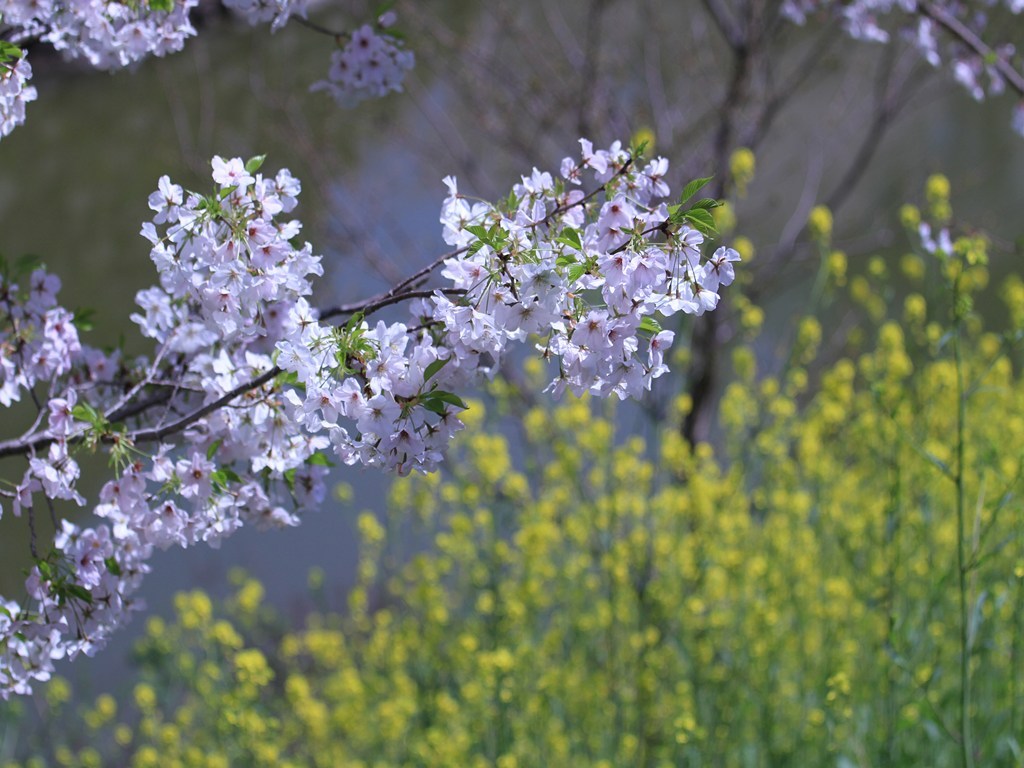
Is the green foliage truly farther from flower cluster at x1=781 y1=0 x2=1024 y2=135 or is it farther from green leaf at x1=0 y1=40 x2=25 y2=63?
green leaf at x1=0 y1=40 x2=25 y2=63

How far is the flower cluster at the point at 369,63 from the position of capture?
1.91m

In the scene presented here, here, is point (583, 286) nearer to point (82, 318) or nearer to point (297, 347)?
point (297, 347)

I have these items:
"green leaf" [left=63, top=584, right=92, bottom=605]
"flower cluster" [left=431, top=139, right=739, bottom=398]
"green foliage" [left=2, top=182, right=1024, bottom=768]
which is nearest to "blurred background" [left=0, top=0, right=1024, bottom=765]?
"green foliage" [left=2, top=182, right=1024, bottom=768]

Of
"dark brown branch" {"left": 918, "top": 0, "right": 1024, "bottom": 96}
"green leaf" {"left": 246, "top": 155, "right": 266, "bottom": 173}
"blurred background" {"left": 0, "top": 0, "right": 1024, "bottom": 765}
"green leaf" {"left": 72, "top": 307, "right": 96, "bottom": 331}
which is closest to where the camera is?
"green leaf" {"left": 246, "top": 155, "right": 266, "bottom": 173}

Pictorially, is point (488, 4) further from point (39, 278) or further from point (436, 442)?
point (436, 442)

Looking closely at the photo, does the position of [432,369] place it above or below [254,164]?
below

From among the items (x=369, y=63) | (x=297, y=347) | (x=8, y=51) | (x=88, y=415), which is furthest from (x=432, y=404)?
(x=369, y=63)

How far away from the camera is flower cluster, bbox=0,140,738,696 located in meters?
1.21

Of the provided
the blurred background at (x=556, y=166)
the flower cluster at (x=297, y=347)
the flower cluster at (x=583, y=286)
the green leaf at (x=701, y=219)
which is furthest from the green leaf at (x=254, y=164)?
the blurred background at (x=556, y=166)

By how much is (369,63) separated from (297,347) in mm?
858

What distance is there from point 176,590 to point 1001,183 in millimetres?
6828

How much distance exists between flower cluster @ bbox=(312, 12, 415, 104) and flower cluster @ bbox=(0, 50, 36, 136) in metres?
0.52

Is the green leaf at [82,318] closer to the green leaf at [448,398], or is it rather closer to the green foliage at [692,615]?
the green leaf at [448,398]

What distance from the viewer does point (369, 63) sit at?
192cm
